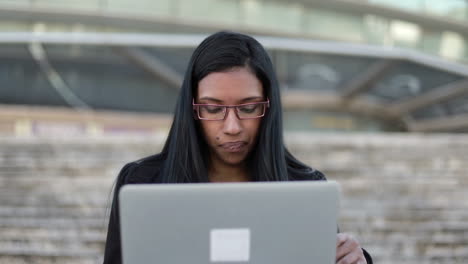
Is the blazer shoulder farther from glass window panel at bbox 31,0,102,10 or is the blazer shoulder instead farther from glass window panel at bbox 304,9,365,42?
glass window panel at bbox 304,9,365,42

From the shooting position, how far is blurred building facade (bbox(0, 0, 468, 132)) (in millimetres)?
11969

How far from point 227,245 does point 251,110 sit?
0.60 m

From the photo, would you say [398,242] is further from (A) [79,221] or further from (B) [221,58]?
(B) [221,58]

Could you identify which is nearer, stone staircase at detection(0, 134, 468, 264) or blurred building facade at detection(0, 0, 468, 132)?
stone staircase at detection(0, 134, 468, 264)

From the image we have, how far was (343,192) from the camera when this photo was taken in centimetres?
515

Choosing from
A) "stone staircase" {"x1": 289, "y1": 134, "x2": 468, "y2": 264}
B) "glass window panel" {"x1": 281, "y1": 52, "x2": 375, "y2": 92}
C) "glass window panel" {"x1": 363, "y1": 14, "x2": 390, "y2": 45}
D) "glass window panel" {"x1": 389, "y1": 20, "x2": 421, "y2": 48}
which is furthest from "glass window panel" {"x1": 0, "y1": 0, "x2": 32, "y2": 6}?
"stone staircase" {"x1": 289, "y1": 134, "x2": 468, "y2": 264}

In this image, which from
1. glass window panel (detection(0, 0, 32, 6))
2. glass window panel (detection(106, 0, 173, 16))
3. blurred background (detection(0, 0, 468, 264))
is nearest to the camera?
blurred background (detection(0, 0, 468, 264))

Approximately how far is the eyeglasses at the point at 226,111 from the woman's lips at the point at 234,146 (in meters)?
0.08

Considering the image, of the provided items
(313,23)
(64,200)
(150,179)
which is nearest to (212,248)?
(150,179)

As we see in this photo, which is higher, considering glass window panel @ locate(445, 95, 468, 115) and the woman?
the woman

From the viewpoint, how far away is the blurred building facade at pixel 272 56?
1197cm

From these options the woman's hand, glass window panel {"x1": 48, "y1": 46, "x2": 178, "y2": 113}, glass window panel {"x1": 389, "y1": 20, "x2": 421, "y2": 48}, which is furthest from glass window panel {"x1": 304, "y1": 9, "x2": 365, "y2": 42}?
the woman's hand

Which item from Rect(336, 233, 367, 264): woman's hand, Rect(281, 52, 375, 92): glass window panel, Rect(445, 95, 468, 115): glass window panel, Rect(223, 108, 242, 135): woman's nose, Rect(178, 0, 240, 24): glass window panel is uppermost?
Rect(178, 0, 240, 24): glass window panel

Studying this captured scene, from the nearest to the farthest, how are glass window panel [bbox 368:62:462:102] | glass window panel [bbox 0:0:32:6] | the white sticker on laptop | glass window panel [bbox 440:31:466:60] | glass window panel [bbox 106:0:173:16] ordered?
the white sticker on laptop → glass window panel [bbox 368:62:462:102] → glass window panel [bbox 0:0:32:6] → glass window panel [bbox 106:0:173:16] → glass window panel [bbox 440:31:466:60]
